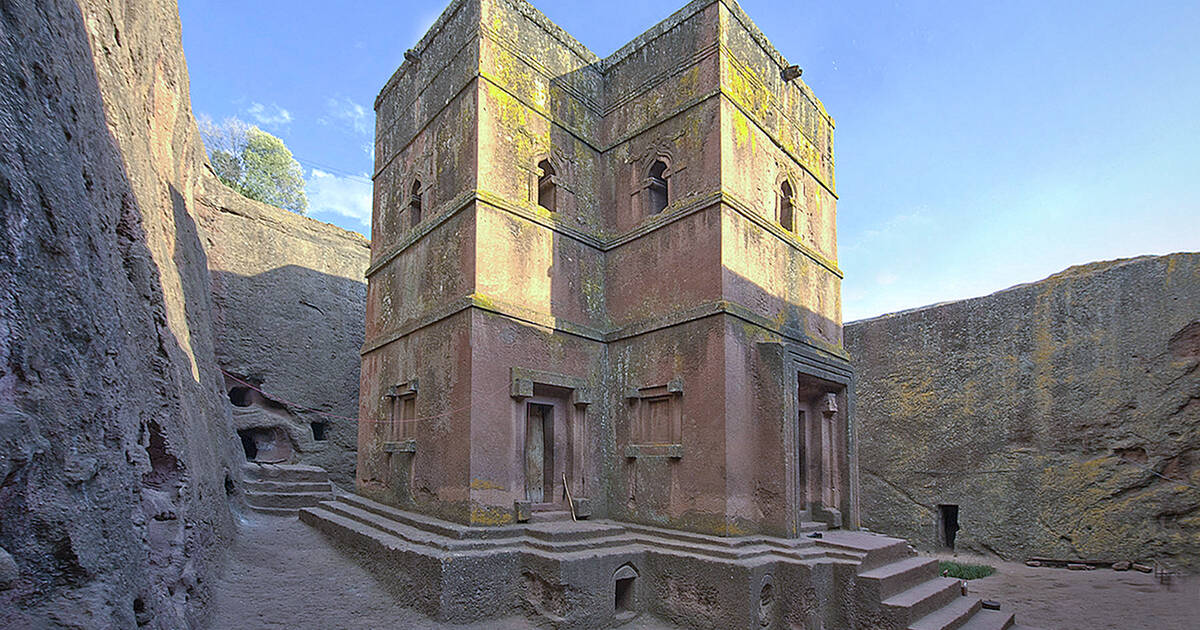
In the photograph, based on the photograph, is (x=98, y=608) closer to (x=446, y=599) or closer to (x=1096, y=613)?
(x=446, y=599)

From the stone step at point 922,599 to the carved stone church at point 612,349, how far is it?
43 millimetres

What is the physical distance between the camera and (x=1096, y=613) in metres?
8.91

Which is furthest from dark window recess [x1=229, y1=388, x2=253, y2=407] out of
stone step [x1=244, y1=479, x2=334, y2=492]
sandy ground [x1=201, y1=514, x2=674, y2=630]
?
sandy ground [x1=201, y1=514, x2=674, y2=630]

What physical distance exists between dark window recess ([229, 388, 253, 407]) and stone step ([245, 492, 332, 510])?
15.1ft

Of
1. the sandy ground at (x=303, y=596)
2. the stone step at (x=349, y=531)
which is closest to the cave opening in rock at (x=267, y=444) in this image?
the stone step at (x=349, y=531)

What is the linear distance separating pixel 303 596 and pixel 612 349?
554 centimetres

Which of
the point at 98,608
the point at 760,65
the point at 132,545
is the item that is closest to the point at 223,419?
the point at 132,545

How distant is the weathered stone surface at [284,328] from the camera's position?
15219 mm

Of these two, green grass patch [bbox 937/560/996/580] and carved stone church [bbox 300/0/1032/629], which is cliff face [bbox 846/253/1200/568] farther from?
carved stone church [bbox 300/0/1032/629]

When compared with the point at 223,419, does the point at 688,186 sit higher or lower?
higher

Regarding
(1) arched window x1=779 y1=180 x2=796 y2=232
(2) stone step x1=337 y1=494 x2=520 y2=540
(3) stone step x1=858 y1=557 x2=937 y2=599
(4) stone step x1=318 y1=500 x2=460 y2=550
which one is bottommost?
(3) stone step x1=858 y1=557 x2=937 y2=599

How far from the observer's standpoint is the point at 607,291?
1065cm

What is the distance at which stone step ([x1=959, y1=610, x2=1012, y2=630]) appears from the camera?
782 centimetres

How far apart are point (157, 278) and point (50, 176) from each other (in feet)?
9.97
